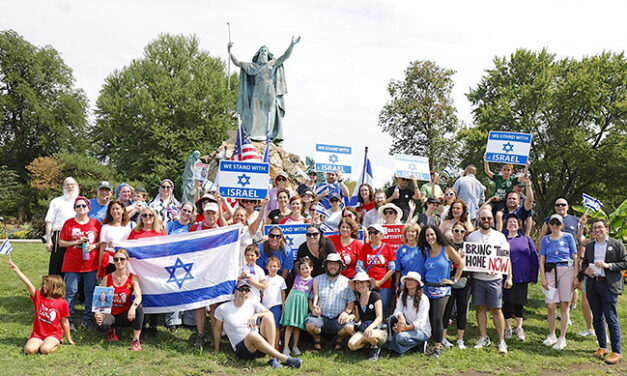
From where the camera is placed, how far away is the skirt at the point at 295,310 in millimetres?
7215

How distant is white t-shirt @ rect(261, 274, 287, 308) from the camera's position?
729 cm

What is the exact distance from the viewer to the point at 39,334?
22.8 ft

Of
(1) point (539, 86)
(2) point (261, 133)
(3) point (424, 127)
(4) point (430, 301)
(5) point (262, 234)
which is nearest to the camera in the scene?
(4) point (430, 301)

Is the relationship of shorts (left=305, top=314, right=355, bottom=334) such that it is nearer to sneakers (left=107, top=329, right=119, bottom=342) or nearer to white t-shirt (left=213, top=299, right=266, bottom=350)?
white t-shirt (left=213, top=299, right=266, bottom=350)

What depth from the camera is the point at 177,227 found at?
323 inches

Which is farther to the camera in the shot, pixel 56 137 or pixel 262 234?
pixel 56 137

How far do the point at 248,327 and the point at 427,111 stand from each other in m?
31.1

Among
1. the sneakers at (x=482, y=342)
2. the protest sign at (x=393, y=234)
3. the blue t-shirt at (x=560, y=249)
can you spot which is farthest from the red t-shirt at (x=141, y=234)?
the blue t-shirt at (x=560, y=249)

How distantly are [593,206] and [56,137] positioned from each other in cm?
4086

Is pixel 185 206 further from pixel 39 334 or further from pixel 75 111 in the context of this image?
pixel 75 111

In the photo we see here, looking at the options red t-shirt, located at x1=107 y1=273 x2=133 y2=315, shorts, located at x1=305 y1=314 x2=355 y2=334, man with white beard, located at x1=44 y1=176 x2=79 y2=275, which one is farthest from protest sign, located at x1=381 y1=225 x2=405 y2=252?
man with white beard, located at x1=44 y1=176 x2=79 y2=275

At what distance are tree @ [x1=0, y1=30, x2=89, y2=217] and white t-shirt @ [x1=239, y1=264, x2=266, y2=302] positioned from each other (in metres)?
35.1

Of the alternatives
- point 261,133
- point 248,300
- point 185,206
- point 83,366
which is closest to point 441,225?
point 248,300

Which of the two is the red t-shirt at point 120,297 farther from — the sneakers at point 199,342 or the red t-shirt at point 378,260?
the red t-shirt at point 378,260
